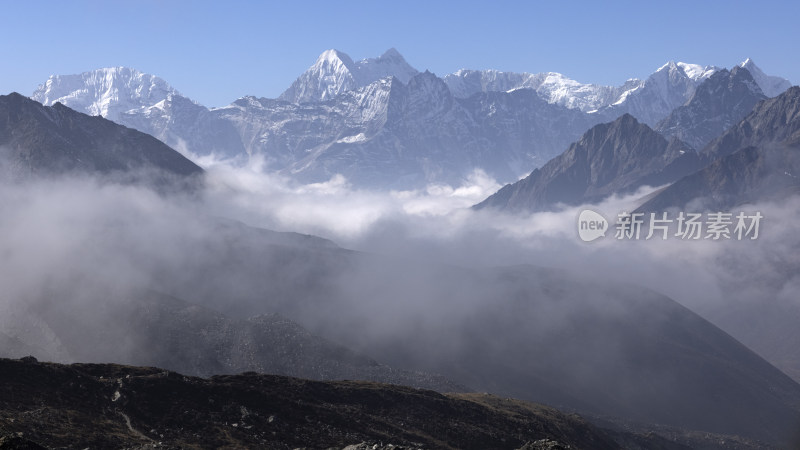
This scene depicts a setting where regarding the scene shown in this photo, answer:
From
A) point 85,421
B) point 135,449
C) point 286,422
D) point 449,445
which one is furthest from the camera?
point 449,445

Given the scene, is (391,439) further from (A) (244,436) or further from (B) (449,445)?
(A) (244,436)

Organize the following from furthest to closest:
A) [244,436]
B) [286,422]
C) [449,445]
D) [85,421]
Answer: [449,445] < [286,422] < [244,436] < [85,421]

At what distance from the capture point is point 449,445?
19562 cm

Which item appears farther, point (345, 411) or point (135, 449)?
point (345, 411)

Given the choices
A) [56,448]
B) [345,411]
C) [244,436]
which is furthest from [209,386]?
[56,448]

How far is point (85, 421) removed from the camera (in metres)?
148

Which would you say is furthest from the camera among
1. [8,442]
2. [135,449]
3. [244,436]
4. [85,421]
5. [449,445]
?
[449,445]

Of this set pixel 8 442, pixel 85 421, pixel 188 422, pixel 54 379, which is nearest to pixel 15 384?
pixel 54 379

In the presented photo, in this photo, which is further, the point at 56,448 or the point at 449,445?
the point at 449,445

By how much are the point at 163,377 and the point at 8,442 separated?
8186 centimetres

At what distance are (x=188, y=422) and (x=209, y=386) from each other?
690 inches

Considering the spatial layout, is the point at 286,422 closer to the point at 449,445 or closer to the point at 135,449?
the point at 449,445

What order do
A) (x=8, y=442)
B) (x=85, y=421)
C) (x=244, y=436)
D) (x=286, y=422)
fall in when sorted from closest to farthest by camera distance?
(x=8, y=442) < (x=85, y=421) < (x=244, y=436) < (x=286, y=422)

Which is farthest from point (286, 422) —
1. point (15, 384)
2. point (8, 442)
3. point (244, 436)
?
point (8, 442)
